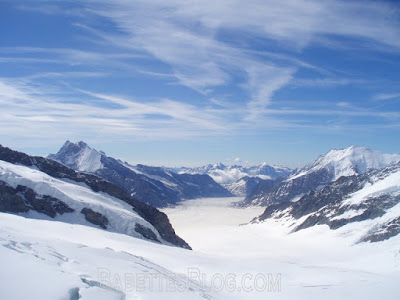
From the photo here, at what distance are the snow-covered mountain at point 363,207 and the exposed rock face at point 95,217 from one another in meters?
77.9

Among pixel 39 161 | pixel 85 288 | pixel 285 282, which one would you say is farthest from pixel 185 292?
pixel 39 161

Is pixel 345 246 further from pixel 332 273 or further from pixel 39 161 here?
pixel 39 161

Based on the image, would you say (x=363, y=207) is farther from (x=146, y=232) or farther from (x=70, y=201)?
(x=70, y=201)

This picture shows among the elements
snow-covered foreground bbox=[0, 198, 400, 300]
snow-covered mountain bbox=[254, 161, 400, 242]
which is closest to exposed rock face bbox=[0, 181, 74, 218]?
snow-covered foreground bbox=[0, 198, 400, 300]

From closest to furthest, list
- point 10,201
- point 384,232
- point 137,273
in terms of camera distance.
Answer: point 137,273, point 10,201, point 384,232

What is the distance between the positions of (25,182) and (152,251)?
150 feet

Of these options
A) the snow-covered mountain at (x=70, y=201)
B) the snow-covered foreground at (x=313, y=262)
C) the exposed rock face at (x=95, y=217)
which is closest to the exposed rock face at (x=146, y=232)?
the snow-covered mountain at (x=70, y=201)

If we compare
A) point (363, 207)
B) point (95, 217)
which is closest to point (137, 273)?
point (95, 217)

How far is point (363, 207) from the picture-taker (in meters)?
124

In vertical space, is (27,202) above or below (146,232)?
above

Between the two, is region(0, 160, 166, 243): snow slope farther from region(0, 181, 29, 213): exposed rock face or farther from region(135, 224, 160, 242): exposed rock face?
region(0, 181, 29, 213): exposed rock face

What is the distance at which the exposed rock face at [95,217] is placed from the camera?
239 feet

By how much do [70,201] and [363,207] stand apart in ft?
345

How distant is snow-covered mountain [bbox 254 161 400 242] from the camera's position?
103438mm
